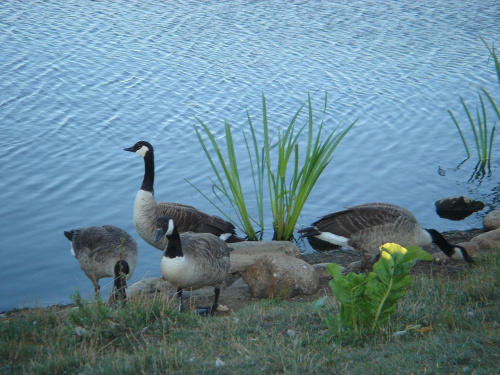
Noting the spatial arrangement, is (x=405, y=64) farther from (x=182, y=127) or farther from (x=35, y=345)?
(x=35, y=345)

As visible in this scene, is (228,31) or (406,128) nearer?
(406,128)

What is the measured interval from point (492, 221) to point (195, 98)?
7.17 m

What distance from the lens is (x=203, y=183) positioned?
1250 centimetres

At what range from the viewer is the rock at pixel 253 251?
9.81 m

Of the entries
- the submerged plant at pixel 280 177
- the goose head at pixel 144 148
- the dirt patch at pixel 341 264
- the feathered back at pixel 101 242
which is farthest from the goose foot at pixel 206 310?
the goose head at pixel 144 148

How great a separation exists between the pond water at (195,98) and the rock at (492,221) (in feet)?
1.91

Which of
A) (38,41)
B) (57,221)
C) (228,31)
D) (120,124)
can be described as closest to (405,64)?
(228,31)

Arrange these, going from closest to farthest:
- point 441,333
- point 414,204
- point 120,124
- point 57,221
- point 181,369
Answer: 1. point 181,369
2. point 441,333
3. point 57,221
4. point 414,204
5. point 120,124

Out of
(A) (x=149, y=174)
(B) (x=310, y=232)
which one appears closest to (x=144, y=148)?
(A) (x=149, y=174)

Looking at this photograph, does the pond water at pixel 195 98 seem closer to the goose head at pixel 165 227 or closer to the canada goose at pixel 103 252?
the canada goose at pixel 103 252

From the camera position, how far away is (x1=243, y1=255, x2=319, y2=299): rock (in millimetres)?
8453

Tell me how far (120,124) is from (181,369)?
9725 millimetres

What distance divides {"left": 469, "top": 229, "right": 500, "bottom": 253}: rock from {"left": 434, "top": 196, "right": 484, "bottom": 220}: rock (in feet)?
6.31

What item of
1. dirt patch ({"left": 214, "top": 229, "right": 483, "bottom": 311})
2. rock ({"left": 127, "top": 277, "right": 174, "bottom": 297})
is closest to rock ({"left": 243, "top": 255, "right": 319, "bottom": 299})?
dirt patch ({"left": 214, "top": 229, "right": 483, "bottom": 311})
